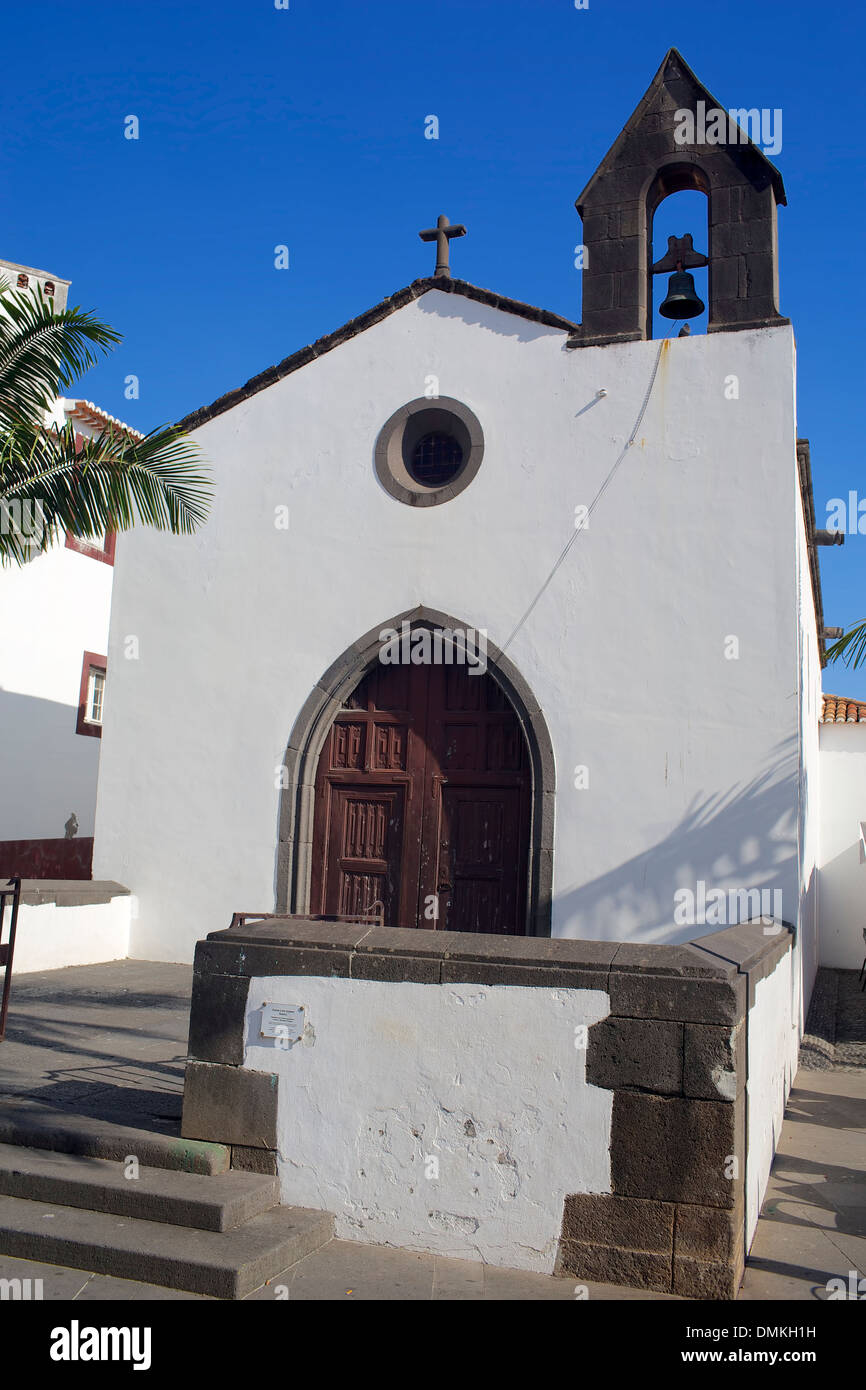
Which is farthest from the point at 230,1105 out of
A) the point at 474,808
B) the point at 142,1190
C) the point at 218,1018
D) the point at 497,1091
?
the point at 474,808

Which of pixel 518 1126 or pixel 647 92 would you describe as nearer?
pixel 518 1126

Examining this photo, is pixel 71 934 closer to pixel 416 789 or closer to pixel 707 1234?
pixel 416 789

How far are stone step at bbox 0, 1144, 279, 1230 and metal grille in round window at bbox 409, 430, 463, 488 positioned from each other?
6591 millimetres

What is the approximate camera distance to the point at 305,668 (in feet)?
30.8

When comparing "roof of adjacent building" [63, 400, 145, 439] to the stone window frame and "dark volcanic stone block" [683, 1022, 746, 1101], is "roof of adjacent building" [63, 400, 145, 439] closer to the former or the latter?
the stone window frame

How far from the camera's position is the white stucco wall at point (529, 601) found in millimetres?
8156

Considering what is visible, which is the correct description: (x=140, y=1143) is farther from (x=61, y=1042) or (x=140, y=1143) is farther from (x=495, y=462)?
(x=495, y=462)

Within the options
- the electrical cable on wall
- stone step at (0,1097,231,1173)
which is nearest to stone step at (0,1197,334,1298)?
stone step at (0,1097,231,1173)

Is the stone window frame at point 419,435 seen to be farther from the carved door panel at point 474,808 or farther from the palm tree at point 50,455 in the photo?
the palm tree at point 50,455

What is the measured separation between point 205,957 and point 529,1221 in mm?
1639

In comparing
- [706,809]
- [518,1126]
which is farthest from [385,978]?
[706,809]

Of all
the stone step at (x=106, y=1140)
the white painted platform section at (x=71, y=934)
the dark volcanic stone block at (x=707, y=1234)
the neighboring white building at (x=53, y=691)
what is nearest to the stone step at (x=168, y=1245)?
the stone step at (x=106, y=1140)

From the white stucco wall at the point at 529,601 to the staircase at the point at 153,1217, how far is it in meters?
4.60

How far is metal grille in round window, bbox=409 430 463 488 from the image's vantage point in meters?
9.55
